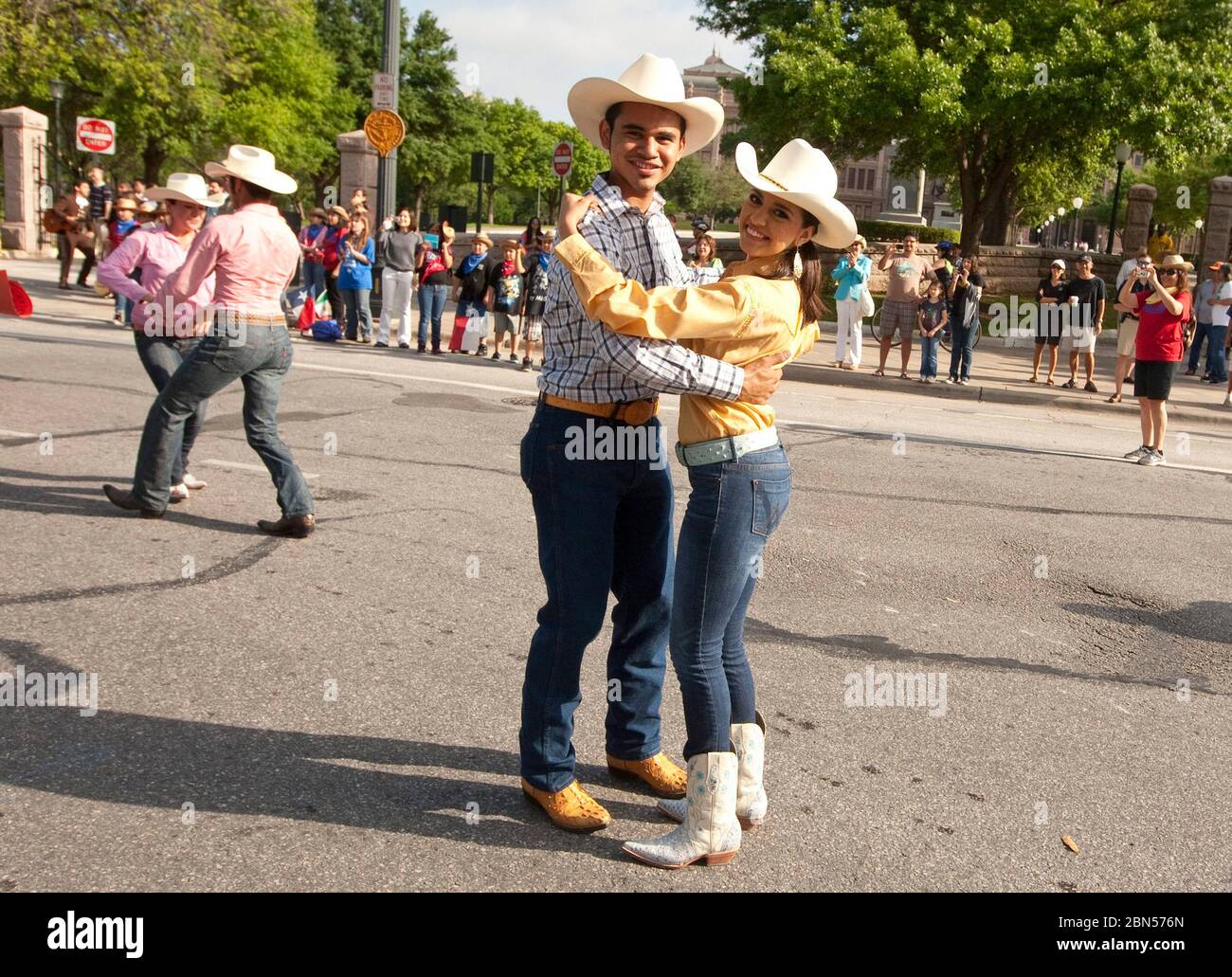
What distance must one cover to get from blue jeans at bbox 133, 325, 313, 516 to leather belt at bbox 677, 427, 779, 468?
142 inches

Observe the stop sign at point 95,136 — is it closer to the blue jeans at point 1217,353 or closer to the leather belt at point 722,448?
the blue jeans at point 1217,353

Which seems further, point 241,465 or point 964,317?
point 964,317

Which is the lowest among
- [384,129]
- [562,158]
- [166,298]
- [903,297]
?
[166,298]

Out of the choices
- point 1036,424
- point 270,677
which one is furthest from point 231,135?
point 270,677

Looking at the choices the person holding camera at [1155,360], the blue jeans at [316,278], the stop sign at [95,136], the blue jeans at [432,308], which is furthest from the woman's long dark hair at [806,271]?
the stop sign at [95,136]

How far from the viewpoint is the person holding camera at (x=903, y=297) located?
16641mm

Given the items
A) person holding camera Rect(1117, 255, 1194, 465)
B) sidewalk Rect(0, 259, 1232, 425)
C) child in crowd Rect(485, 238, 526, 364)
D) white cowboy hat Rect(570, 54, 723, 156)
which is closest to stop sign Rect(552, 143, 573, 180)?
sidewalk Rect(0, 259, 1232, 425)

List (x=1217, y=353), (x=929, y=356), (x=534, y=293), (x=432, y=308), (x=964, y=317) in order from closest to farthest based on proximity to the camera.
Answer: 1. (x=534, y=293)
2. (x=432, y=308)
3. (x=929, y=356)
4. (x=964, y=317)
5. (x=1217, y=353)

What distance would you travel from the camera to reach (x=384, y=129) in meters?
17.2

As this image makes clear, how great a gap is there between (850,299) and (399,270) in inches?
249

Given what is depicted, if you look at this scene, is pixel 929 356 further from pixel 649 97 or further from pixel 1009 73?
pixel 649 97

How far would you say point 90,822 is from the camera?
3309mm

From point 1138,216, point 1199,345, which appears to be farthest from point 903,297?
point 1138,216
